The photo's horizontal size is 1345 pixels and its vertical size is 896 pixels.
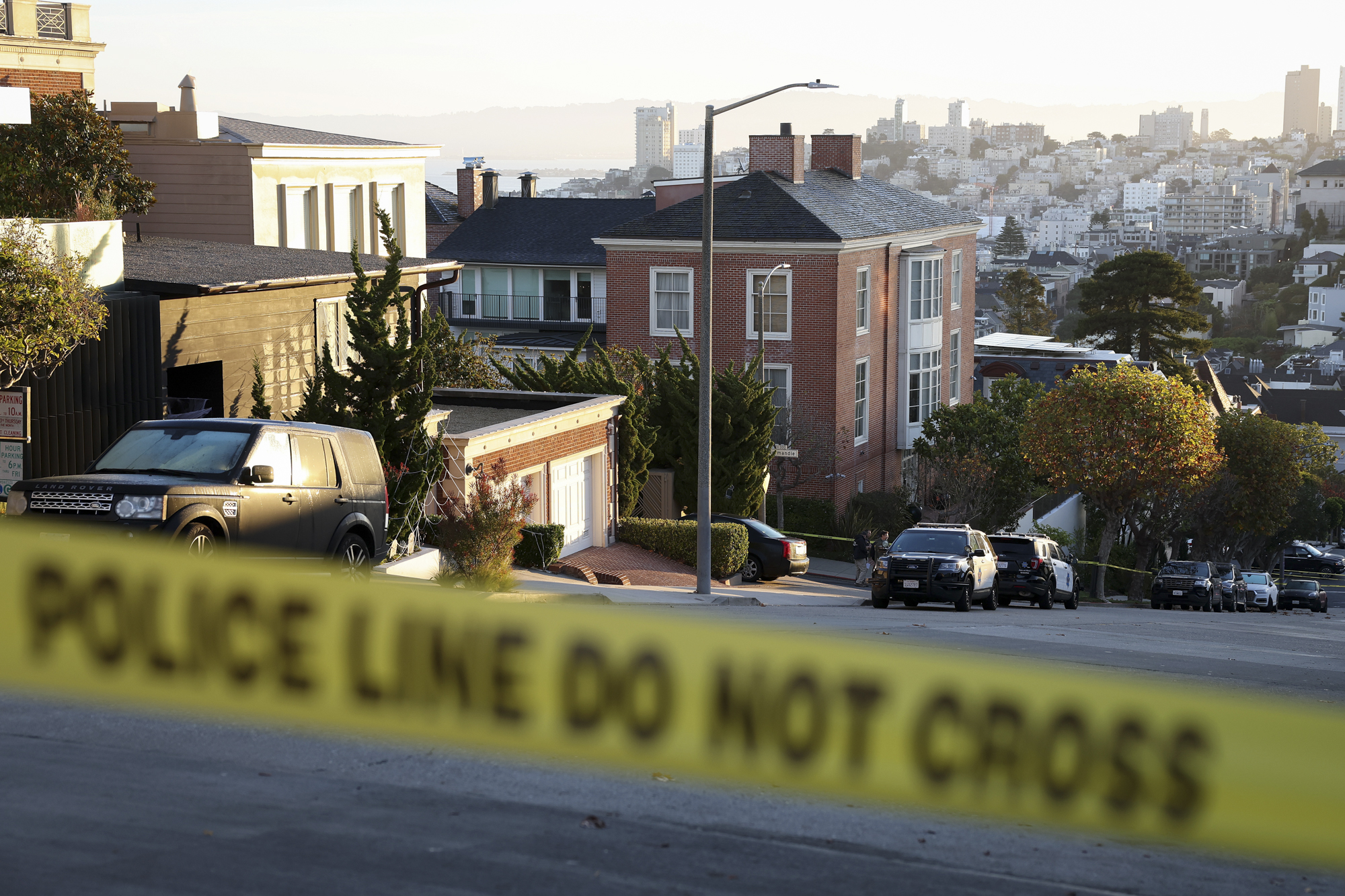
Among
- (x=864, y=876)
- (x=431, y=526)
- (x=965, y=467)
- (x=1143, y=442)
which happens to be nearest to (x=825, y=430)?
(x=965, y=467)

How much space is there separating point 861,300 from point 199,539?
38.3m

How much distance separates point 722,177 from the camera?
5384cm

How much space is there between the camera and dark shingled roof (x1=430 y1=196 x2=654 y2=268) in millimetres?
66500

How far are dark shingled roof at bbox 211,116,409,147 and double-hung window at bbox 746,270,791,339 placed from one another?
13.0 meters

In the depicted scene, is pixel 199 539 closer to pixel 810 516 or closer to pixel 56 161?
pixel 56 161

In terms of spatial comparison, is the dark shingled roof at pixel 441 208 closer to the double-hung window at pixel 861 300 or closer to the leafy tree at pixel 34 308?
the double-hung window at pixel 861 300

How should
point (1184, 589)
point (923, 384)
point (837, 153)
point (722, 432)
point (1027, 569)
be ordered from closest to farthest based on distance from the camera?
point (1027, 569) → point (722, 432) → point (1184, 589) → point (923, 384) → point (837, 153)

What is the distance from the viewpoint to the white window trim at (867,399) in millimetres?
50188

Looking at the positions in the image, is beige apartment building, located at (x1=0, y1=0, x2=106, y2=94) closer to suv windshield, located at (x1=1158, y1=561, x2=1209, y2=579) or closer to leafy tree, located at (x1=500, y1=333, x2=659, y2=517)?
leafy tree, located at (x1=500, y1=333, x2=659, y2=517)

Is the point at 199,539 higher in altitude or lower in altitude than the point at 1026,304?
lower

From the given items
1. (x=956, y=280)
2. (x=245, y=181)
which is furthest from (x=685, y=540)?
(x=956, y=280)

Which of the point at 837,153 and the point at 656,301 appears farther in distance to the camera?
the point at 837,153

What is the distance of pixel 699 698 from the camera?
432cm

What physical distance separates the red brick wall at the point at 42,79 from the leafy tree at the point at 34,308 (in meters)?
24.1
